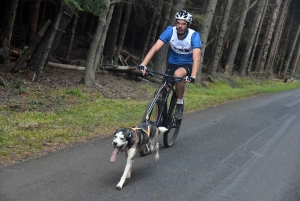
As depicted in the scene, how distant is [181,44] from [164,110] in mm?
1300

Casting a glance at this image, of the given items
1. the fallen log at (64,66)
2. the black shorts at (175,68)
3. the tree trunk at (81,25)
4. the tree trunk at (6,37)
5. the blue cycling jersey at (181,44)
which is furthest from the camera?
the tree trunk at (81,25)

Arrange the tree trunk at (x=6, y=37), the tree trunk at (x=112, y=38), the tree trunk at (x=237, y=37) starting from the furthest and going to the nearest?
the tree trunk at (x=237, y=37) < the tree trunk at (x=112, y=38) < the tree trunk at (x=6, y=37)

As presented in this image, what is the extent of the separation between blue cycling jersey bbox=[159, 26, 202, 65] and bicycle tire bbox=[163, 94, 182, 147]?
0.82 m

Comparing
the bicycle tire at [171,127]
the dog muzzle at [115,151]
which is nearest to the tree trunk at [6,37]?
the bicycle tire at [171,127]

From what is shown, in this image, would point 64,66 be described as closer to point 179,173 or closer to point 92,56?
point 92,56

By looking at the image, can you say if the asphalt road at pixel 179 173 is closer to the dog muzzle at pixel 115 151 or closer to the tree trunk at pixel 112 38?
the dog muzzle at pixel 115 151

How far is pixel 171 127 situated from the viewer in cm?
821

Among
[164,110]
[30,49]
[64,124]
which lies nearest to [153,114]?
[164,110]

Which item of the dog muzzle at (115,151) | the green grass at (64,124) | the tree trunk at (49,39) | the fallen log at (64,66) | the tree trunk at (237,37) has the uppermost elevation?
the tree trunk at (237,37)

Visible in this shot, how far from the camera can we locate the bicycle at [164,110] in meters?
7.07

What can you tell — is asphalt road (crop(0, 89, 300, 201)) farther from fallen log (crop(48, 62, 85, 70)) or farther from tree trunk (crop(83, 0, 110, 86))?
fallen log (crop(48, 62, 85, 70))

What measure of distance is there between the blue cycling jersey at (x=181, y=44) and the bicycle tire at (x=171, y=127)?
82cm

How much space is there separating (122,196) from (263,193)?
7.97 feet

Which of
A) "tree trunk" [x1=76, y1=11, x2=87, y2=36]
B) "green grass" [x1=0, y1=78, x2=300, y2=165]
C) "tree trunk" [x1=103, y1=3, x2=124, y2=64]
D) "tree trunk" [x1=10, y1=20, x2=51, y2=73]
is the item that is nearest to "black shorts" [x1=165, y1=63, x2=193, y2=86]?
"green grass" [x1=0, y1=78, x2=300, y2=165]
